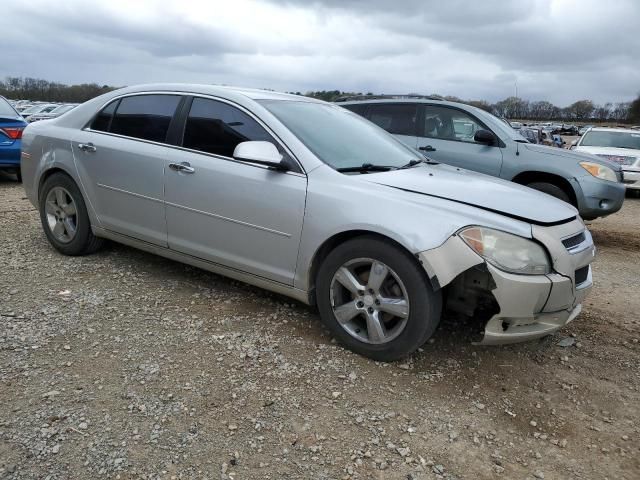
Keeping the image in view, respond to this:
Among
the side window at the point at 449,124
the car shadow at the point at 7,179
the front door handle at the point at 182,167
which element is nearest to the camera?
the front door handle at the point at 182,167

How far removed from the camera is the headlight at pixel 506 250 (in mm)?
2891

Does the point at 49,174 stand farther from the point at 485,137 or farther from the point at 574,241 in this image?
the point at 485,137

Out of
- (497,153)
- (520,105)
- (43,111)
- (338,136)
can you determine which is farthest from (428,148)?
(520,105)

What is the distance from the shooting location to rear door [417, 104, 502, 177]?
6.99 meters

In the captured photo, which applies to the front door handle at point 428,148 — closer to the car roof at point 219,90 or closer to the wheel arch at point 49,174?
the car roof at point 219,90

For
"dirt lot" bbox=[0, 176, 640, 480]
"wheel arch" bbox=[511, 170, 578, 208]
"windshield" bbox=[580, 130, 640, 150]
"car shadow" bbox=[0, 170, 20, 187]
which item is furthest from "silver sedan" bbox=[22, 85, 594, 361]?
"windshield" bbox=[580, 130, 640, 150]

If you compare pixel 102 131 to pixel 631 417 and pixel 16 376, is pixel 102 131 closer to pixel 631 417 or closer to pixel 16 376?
pixel 16 376

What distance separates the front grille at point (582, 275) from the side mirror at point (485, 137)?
384cm

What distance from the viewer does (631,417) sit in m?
2.89

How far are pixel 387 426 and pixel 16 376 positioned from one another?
2.04m

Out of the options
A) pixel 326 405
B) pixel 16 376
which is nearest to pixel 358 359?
pixel 326 405

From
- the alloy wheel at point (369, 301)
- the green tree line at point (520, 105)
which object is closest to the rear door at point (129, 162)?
the alloy wheel at point (369, 301)

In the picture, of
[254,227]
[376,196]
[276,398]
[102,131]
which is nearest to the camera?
[276,398]

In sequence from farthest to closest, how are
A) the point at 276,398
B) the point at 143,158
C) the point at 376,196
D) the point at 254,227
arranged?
the point at 143,158 → the point at 254,227 → the point at 376,196 → the point at 276,398
